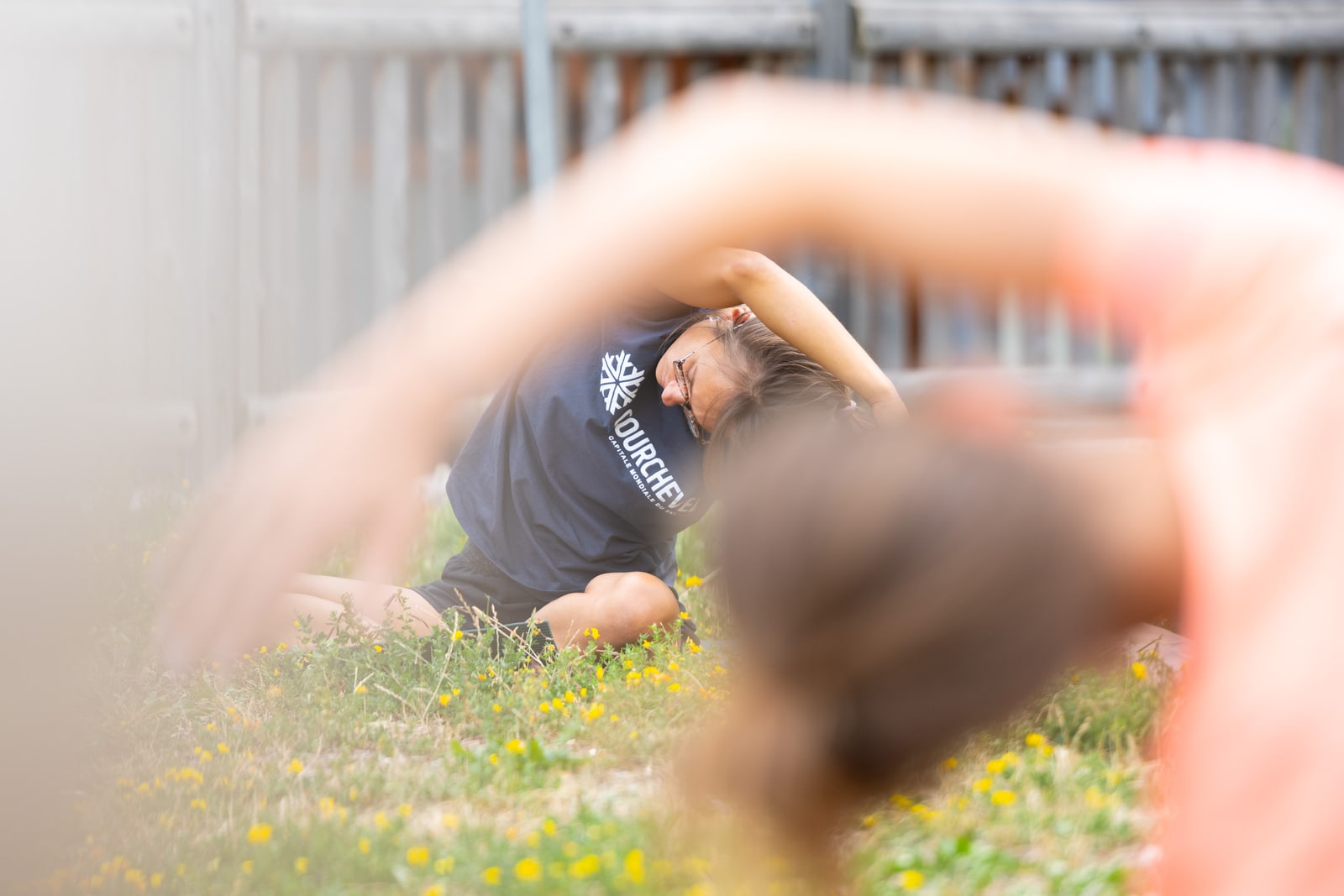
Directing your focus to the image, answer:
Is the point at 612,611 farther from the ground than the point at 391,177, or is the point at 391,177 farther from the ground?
the point at 391,177

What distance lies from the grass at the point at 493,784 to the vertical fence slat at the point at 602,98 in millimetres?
2840

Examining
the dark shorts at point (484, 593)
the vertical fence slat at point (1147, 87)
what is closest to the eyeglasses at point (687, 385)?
the dark shorts at point (484, 593)

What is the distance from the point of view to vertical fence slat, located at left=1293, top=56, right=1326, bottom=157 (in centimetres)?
562

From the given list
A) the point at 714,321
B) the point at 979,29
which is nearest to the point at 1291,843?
the point at 714,321

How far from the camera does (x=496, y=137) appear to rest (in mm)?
5141

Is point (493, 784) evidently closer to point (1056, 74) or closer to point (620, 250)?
point (620, 250)

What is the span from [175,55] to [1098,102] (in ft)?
12.7

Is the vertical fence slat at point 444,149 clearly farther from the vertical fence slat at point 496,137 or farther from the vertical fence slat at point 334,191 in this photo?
the vertical fence slat at point 334,191

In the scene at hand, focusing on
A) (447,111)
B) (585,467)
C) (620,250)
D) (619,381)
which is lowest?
(585,467)

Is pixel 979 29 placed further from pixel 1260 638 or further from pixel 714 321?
pixel 1260 638

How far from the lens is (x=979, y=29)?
5305 millimetres

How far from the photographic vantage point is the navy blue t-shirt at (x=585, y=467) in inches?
118

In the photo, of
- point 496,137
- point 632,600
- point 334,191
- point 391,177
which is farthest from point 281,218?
point 632,600

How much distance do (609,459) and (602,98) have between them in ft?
8.53
